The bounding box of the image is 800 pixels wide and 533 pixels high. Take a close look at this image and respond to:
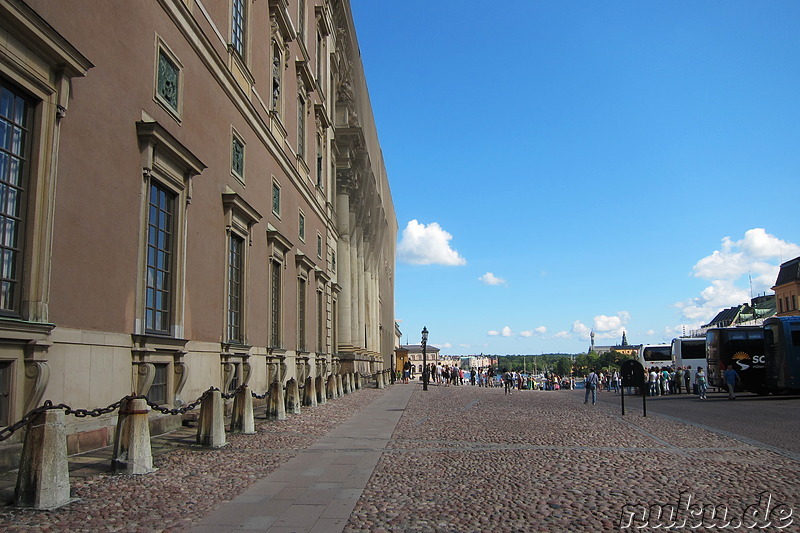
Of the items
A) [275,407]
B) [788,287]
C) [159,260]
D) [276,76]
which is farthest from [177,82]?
[788,287]

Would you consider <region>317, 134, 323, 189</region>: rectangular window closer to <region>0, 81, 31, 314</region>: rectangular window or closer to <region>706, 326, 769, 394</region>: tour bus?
<region>706, 326, 769, 394</region>: tour bus

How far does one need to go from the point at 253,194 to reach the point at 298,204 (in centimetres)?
676

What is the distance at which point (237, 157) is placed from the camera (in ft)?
56.5

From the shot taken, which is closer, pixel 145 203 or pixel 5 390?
pixel 5 390

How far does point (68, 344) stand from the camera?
29.2 ft

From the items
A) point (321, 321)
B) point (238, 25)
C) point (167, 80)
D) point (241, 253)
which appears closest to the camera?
point (167, 80)

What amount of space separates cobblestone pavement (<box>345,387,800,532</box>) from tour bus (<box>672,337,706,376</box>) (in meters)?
33.9

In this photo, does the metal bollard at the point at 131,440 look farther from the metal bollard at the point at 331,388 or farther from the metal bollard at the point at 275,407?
the metal bollard at the point at 331,388

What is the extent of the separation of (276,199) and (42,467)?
15890mm

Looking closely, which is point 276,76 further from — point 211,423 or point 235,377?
point 211,423

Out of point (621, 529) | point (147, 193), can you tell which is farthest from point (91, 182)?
point (621, 529)

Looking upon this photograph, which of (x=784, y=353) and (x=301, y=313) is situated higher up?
(x=301, y=313)

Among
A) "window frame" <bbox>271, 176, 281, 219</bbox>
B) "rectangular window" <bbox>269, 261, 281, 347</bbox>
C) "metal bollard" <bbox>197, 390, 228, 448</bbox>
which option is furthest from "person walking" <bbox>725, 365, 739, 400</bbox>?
"metal bollard" <bbox>197, 390, 228, 448</bbox>

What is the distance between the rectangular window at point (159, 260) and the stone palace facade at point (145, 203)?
0.04 metres
